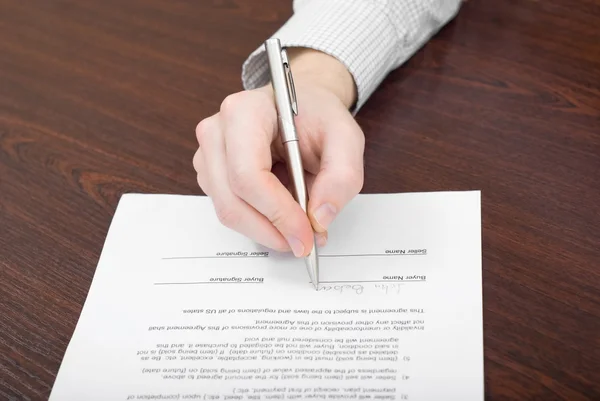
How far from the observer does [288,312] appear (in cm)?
52

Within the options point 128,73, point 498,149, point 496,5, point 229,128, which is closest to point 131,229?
point 229,128

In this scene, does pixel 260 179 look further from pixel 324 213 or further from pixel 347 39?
pixel 347 39

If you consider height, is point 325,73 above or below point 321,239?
above

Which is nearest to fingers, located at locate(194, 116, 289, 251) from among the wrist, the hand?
the hand

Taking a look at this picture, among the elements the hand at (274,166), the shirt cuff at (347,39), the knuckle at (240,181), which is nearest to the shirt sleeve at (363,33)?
the shirt cuff at (347,39)

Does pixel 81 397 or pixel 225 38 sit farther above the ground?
pixel 225 38

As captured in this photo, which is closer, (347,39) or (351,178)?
(351,178)

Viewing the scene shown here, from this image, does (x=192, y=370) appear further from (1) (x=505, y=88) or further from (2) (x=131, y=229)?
(1) (x=505, y=88)

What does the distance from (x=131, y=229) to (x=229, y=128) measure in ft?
0.46

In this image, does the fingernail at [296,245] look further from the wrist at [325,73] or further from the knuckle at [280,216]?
the wrist at [325,73]

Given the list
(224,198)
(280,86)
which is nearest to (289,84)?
(280,86)

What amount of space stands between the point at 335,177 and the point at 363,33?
267 millimetres

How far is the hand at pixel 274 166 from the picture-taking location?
512mm

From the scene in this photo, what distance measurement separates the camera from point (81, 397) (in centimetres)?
49
